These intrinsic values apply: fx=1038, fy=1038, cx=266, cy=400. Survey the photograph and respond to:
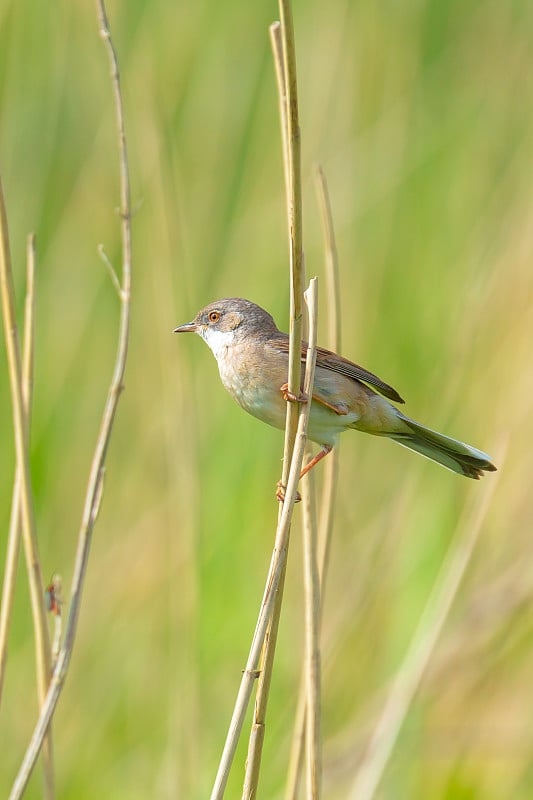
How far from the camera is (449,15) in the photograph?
5004 millimetres

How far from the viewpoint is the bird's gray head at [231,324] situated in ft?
10.8

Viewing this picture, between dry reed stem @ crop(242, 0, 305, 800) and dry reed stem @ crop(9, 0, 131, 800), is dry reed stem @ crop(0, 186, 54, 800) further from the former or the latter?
→ dry reed stem @ crop(242, 0, 305, 800)

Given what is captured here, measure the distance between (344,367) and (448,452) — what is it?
1.39 feet

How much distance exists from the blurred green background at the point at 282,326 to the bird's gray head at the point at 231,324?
0.70ft

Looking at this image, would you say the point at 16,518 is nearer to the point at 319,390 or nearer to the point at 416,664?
the point at 319,390

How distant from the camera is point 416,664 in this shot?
313 cm

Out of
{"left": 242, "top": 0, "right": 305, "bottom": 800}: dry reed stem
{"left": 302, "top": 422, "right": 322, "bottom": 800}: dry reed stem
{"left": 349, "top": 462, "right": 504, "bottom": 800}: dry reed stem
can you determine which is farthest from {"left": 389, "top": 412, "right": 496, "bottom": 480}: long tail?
{"left": 242, "top": 0, "right": 305, "bottom": 800}: dry reed stem

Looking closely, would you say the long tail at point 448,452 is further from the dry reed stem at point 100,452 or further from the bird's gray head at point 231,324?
A: the dry reed stem at point 100,452

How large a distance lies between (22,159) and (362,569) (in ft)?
7.05

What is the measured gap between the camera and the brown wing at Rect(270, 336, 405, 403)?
306cm

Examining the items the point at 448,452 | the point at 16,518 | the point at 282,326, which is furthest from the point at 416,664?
the point at 282,326

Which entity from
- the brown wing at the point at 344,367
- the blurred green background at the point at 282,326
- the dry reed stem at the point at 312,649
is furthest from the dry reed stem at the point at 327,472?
the blurred green background at the point at 282,326

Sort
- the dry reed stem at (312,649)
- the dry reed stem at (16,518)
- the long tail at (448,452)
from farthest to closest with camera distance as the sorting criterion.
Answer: the long tail at (448,452) → the dry reed stem at (16,518) → the dry reed stem at (312,649)

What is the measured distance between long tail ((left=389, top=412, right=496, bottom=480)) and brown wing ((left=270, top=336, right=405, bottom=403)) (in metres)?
0.18
